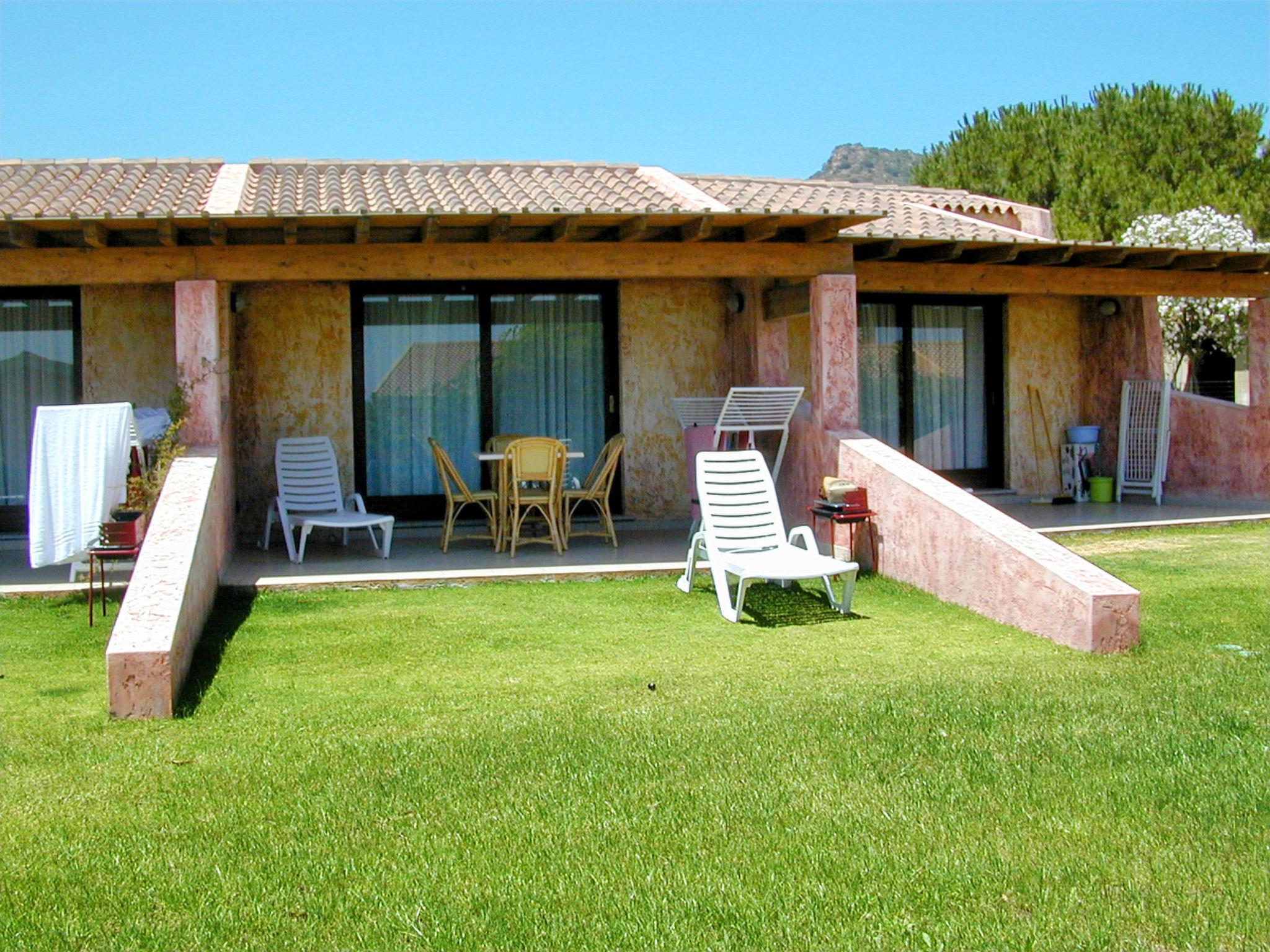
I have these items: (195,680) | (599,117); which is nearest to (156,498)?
(195,680)

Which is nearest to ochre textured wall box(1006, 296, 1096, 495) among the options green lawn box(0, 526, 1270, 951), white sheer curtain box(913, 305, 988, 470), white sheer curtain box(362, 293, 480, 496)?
white sheer curtain box(913, 305, 988, 470)

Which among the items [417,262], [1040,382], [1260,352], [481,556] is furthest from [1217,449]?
[417,262]

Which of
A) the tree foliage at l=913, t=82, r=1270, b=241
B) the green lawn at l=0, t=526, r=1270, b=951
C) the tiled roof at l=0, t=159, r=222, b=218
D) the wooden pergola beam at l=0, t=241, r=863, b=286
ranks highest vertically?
the tree foliage at l=913, t=82, r=1270, b=241

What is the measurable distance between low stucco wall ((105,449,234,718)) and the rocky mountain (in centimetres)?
7829

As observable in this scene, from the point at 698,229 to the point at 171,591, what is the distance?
16.5ft

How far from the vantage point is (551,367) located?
1264cm

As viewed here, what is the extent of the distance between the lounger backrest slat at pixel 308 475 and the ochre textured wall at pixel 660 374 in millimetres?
3014

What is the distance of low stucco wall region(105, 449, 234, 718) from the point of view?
Result: 546 centimetres

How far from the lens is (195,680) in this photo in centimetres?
616

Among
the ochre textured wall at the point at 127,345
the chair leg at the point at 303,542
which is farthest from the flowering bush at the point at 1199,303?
the chair leg at the point at 303,542

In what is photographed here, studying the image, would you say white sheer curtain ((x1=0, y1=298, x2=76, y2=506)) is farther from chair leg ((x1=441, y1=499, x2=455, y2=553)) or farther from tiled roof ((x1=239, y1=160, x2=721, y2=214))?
chair leg ((x1=441, y1=499, x2=455, y2=553))

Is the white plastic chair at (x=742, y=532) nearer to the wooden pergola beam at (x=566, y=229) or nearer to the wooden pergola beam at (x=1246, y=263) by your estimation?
the wooden pergola beam at (x=566, y=229)

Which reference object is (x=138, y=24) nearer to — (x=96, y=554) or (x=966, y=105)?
(x=96, y=554)

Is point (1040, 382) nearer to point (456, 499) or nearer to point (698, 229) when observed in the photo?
point (698, 229)
